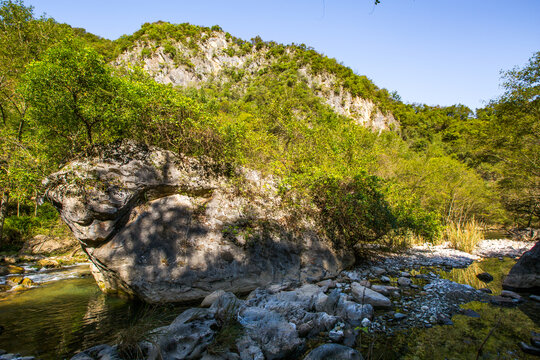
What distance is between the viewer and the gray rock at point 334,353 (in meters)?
3.58

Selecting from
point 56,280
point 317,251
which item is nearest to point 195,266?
point 317,251

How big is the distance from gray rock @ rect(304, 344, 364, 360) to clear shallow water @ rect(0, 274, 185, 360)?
2.91 meters

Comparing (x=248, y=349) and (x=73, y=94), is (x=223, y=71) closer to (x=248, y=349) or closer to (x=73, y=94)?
(x=73, y=94)

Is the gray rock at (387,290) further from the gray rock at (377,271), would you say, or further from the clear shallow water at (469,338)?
the gray rock at (377,271)

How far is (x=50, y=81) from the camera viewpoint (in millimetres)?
7184

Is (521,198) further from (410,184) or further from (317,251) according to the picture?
(317,251)

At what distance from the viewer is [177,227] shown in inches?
288

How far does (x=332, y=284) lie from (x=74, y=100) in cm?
1025

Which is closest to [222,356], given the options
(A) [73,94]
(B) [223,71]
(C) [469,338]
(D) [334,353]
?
(D) [334,353]

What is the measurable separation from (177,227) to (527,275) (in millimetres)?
10911

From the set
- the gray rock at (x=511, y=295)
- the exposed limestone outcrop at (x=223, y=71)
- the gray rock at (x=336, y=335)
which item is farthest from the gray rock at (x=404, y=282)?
the exposed limestone outcrop at (x=223, y=71)

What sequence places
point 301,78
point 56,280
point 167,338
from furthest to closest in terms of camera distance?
point 301,78 < point 56,280 < point 167,338

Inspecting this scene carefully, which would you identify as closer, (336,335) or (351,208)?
(336,335)

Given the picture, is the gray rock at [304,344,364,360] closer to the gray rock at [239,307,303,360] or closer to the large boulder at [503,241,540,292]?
the gray rock at [239,307,303,360]
